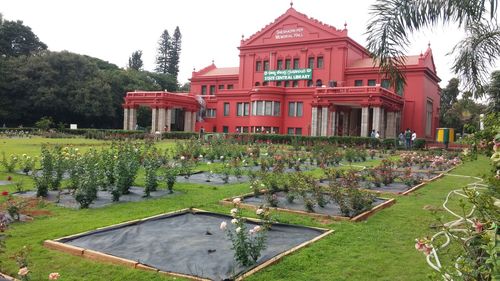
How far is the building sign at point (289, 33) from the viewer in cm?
4472

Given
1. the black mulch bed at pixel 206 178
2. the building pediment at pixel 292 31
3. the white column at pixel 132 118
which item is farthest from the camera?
the white column at pixel 132 118

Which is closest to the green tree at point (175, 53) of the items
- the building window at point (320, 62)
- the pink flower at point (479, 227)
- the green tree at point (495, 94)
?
the building window at point (320, 62)

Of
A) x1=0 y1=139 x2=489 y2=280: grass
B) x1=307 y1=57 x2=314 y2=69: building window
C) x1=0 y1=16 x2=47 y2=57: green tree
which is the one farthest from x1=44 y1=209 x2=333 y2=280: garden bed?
x1=0 y1=16 x2=47 y2=57: green tree

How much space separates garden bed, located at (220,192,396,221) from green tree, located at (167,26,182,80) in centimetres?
7388

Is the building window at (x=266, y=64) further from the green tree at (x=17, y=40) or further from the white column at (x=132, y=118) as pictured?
the green tree at (x=17, y=40)

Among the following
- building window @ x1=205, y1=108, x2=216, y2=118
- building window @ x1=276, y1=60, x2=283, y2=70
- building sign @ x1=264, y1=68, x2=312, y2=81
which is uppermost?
building window @ x1=276, y1=60, x2=283, y2=70

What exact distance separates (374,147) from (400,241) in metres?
22.8

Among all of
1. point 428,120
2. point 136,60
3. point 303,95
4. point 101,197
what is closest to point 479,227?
point 101,197

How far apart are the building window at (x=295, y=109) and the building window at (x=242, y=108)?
4.62 m

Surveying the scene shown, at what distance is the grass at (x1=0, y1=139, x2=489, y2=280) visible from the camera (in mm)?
4566

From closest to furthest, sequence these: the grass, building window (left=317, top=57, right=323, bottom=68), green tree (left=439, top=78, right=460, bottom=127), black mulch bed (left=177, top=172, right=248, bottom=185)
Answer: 1. the grass
2. black mulch bed (left=177, top=172, right=248, bottom=185)
3. building window (left=317, top=57, right=323, bottom=68)
4. green tree (left=439, top=78, right=460, bottom=127)

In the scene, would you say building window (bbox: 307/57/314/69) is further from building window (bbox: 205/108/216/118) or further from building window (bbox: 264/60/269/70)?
building window (bbox: 205/108/216/118)

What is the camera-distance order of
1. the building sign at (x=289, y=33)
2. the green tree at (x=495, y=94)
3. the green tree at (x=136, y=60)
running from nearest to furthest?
the green tree at (x=495, y=94)
the building sign at (x=289, y=33)
the green tree at (x=136, y=60)

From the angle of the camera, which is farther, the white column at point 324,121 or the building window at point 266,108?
the building window at point 266,108
